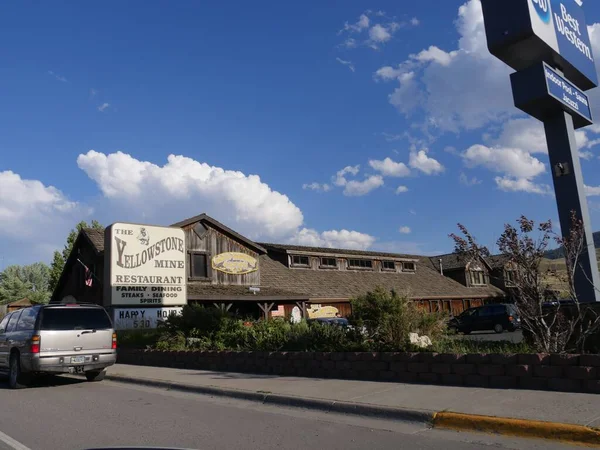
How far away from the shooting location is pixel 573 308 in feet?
30.3

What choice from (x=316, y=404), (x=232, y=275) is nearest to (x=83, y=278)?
(x=232, y=275)

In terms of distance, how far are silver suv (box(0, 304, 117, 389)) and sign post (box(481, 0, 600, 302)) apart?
10.7m

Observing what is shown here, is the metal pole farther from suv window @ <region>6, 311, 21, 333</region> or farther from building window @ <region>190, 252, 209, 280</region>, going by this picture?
building window @ <region>190, 252, 209, 280</region>

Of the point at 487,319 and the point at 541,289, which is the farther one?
the point at 487,319

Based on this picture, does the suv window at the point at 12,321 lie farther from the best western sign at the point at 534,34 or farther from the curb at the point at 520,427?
the best western sign at the point at 534,34

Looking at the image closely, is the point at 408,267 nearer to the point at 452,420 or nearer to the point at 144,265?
the point at 144,265

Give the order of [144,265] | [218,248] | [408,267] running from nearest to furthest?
[144,265] < [218,248] < [408,267]

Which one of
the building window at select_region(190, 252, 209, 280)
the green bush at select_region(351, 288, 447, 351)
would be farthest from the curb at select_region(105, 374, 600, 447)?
the building window at select_region(190, 252, 209, 280)

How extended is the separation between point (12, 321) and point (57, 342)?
2371 millimetres

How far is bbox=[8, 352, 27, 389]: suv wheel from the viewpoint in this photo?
1256 cm

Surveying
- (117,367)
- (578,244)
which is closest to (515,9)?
(578,244)

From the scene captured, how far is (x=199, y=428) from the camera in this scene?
764cm

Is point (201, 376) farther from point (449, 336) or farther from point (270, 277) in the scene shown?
point (270, 277)

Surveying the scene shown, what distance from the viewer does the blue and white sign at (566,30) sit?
11102mm
